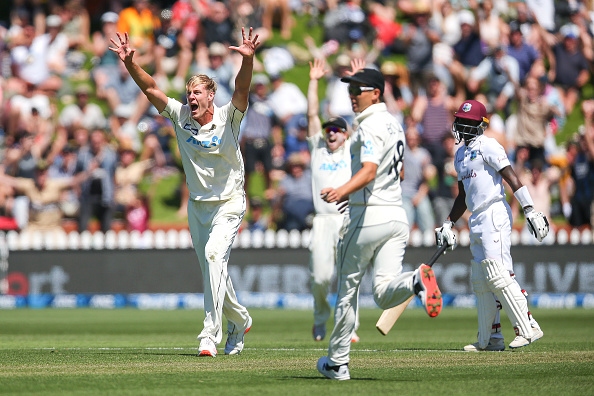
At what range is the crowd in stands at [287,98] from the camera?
19.2m

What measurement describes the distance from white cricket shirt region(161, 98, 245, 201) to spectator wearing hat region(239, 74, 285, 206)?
1123cm

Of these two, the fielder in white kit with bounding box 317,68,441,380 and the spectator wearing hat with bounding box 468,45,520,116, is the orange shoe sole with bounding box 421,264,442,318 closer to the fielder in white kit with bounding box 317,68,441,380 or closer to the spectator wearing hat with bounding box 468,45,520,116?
the fielder in white kit with bounding box 317,68,441,380

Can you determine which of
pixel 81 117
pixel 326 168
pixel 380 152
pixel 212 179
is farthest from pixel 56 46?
pixel 380 152

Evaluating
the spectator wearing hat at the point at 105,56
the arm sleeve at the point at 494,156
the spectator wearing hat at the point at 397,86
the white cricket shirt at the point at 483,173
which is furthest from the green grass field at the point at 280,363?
the spectator wearing hat at the point at 105,56

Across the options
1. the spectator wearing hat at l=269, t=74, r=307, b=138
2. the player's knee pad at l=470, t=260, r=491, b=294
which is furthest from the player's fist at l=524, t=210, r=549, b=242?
the spectator wearing hat at l=269, t=74, r=307, b=138

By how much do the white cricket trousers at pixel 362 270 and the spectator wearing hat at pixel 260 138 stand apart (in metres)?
13.2

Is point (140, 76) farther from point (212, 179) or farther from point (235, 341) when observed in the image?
point (235, 341)

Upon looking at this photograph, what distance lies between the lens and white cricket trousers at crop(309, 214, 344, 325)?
1155 cm

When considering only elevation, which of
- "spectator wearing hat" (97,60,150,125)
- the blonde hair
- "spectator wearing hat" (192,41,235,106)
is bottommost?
the blonde hair

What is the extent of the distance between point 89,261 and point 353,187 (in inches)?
546

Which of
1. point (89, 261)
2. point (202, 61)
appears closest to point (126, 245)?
point (89, 261)

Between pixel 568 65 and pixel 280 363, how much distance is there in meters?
15.0

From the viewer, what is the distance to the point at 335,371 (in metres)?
6.94

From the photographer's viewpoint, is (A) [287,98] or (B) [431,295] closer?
(B) [431,295]
